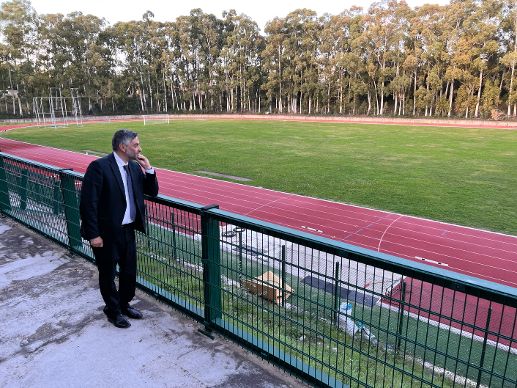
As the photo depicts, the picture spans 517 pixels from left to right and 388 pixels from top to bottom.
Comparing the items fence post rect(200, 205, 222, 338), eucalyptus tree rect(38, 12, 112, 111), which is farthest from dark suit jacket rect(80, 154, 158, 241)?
eucalyptus tree rect(38, 12, 112, 111)

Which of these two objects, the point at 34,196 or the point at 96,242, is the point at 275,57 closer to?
the point at 34,196

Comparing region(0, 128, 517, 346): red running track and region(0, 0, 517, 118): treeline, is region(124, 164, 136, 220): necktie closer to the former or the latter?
region(0, 128, 517, 346): red running track

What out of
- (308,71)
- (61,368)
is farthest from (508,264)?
(308,71)

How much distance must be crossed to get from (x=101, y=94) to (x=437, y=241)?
2287 inches

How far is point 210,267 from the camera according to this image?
312 centimetres

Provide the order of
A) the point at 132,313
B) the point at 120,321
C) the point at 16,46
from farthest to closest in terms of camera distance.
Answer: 1. the point at 16,46
2. the point at 132,313
3. the point at 120,321

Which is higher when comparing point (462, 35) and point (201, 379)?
point (462, 35)

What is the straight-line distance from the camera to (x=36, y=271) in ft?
14.5

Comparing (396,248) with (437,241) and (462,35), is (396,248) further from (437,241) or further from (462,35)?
(462,35)

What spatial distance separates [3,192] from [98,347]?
14.6 ft

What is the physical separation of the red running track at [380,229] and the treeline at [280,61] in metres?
38.1

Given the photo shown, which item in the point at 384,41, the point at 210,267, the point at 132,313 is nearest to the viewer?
the point at 210,267

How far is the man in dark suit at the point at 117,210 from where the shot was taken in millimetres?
2984

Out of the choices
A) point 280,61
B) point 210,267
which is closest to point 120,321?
point 210,267
